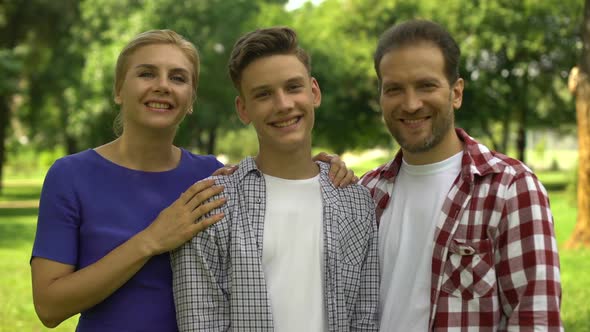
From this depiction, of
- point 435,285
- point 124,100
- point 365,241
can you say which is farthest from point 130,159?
point 435,285

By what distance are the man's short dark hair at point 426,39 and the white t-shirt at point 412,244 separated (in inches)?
15.7

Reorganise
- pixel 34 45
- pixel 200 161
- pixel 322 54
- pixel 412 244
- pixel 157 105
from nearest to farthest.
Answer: pixel 412 244 < pixel 157 105 < pixel 200 161 < pixel 34 45 < pixel 322 54

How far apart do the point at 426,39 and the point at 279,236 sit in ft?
3.50

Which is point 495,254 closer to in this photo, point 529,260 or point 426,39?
point 529,260

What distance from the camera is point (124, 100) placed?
3.03 meters

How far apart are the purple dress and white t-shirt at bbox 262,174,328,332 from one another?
18.1 inches

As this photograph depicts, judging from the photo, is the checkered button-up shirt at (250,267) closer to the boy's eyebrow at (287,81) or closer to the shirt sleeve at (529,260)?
the boy's eyebrow at (287,81)

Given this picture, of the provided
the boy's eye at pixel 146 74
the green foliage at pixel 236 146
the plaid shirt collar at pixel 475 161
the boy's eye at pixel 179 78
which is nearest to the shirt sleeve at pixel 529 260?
the plaid shirt collar at pixel 475 161

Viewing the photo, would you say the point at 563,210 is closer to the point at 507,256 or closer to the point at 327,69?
the point at 327,69

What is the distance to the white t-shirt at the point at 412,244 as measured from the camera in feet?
9.05

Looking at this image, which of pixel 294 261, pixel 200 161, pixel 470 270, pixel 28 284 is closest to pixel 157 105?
pixel 200 161

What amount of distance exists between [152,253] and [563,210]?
20.3 metres

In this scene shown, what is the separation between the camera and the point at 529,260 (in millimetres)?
2475

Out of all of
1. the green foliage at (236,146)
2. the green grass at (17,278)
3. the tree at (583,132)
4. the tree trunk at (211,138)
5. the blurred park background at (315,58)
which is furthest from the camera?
the green foliage at (236,146)
